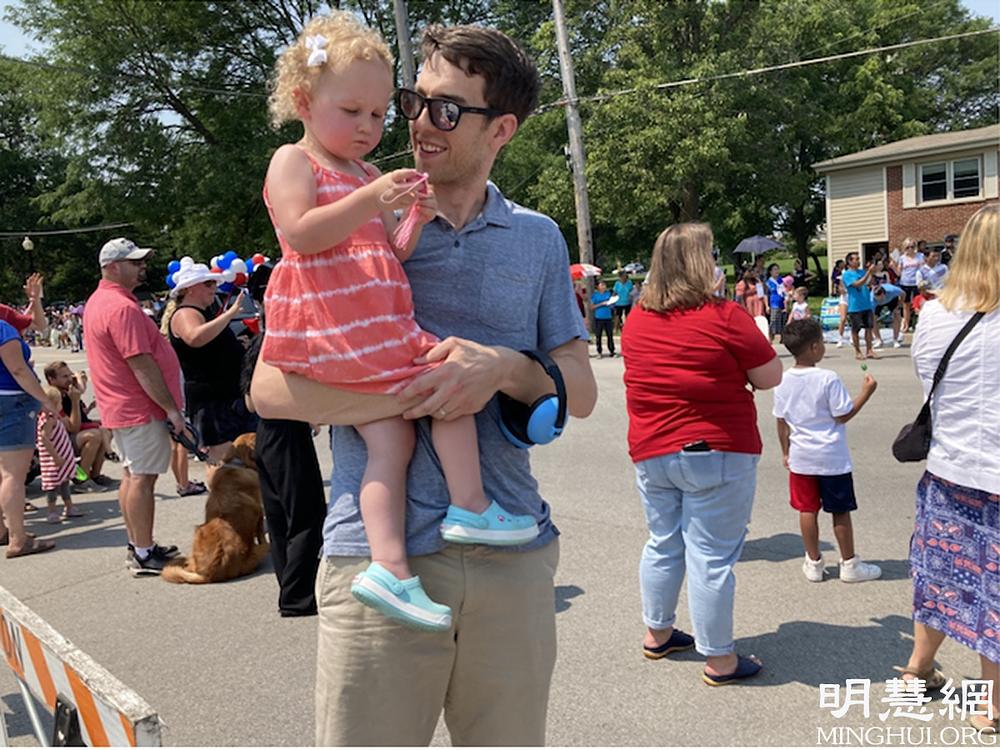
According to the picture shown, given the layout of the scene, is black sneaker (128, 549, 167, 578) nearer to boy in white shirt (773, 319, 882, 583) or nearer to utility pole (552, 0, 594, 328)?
boy in white shirt (773, 319, 882, 583)

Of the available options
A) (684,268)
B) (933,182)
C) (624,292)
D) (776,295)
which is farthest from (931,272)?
(684,268)

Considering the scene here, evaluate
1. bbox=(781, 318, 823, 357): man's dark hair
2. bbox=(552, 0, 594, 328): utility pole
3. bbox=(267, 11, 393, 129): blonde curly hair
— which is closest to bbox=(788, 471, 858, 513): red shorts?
bbox=(781, 318, 823, 357): man's dark hair

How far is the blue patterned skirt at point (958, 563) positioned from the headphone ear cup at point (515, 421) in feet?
7.30

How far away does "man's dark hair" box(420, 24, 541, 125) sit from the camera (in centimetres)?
198

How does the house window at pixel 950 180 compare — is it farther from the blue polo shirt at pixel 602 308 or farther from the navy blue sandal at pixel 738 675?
the navy blue sandal at pixel 738 675

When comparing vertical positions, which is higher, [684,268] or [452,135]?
[452,135]

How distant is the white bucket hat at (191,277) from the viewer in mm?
6184

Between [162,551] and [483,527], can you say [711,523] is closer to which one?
[483,527]

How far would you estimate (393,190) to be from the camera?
183cm

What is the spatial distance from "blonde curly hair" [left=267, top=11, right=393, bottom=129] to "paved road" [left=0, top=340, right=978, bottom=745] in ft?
8.73

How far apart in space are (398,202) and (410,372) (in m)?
0.36

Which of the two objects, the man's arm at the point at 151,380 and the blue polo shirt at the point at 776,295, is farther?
the blue polo shirt at the point at 776,295

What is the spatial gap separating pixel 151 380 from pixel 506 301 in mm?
4342

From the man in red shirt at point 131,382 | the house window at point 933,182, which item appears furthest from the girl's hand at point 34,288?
the house window at point 933,182
